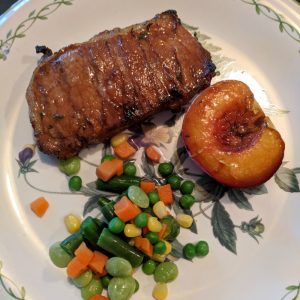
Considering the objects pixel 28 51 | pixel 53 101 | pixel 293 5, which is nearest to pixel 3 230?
pixel 53 101

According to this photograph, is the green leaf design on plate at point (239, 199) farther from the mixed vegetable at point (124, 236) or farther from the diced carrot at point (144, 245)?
the diced carrot at point (144, 245)

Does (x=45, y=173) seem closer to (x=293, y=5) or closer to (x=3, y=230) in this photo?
(x=3, y=230)

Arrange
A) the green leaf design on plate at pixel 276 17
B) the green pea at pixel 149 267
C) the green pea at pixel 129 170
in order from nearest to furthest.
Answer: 1. the green pea at pixel 149 267
2. the green pea at pixel 129 170
3. the green leaf design on plate at pixel 276 17

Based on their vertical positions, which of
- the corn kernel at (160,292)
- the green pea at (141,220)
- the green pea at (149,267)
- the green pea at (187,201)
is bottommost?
the corn kernel at (160,292)

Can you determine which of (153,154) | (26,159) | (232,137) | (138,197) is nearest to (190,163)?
(153,154)

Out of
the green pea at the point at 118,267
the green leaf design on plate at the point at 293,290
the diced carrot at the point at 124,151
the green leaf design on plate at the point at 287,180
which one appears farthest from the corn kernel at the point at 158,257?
the green leaf design on plate at the point at 287,180

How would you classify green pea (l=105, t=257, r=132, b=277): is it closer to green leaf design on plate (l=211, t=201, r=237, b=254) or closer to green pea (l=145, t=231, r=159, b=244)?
green pea (l=145, t=231, r=159, b=244)

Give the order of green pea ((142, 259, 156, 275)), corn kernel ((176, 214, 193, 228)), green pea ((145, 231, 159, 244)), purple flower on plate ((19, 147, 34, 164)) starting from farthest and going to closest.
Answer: purple flower on plate ((19, 147, 34, 164)), corn kernel ((176, 214, 193, 228)), green pea ((142, 259, 156, 275)), green pea ((145, 231, 159, 244))

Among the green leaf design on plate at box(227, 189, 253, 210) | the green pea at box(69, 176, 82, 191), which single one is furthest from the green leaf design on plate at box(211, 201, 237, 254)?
the green pea at box(69, 176, 82, 191)
